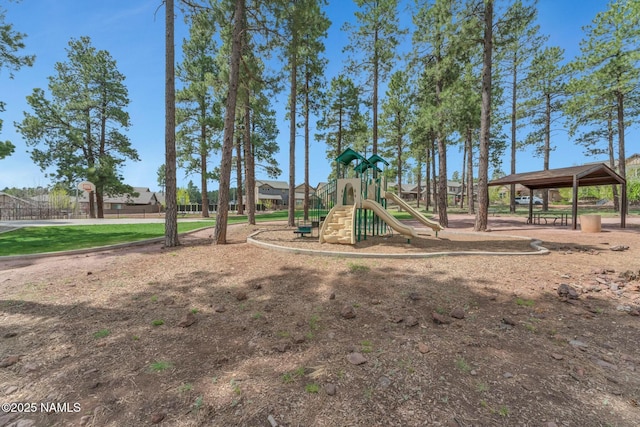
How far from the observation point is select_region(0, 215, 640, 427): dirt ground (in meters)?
2.06

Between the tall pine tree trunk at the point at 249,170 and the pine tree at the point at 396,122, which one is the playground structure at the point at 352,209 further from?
the pine tree at the point at 396,122

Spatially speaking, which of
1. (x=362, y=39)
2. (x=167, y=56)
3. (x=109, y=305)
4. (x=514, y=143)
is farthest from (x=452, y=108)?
(x=514, y=143)

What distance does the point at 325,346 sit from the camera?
9.61 ft

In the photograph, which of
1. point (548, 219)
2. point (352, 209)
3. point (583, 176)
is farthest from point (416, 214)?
point (548, 219)

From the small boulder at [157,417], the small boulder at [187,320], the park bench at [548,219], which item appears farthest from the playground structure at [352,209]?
the park bench at [548,219]

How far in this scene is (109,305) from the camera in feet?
13.1

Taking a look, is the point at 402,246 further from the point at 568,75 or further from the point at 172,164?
the point at 568,75

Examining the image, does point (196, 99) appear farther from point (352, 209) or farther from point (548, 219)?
point (548, 219)

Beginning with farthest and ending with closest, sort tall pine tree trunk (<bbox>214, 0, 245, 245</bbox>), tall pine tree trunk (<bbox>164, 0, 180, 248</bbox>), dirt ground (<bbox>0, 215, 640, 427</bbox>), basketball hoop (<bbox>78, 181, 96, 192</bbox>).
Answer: basketball hoop (<bbox>78, 181, 96, 192</bbox>)
tall pine tree trunk (<bbox>214, 0, 245, 245</bbox>)
tall pine tree trunk (<bbox>164, 0, 180, 248</bbox>)
dirt ground (<bbox>0, 215, 640, 427</bbox>)

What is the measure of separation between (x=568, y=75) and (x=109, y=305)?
29.8 m

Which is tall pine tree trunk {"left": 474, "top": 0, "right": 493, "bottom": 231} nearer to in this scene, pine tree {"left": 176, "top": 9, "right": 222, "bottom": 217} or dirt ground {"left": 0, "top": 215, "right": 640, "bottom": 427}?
dirt ground {"left": 0, "top": 215, "right": 640, "bottom": 427}

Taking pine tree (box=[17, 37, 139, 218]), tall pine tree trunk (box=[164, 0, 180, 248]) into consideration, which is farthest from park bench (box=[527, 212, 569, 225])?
pine tree (box=[17, 37, 139, 218])

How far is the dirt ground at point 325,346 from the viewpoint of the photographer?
2057 mm

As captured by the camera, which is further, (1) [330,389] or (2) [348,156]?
(2) [348,156]
